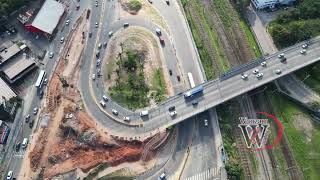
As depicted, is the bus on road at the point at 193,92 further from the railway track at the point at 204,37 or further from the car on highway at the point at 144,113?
the car on highway at the point at 144,113

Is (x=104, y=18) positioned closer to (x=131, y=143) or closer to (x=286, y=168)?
(x=131, y=143)

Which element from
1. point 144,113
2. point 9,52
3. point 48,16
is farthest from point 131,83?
point 9,52

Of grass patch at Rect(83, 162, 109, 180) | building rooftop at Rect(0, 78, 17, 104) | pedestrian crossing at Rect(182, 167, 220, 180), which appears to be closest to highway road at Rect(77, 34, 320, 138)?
grass patch at Rect(83, 162, 109, 180)

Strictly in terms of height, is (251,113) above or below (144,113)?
below

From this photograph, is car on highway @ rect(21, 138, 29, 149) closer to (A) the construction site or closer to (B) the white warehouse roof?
(A) the construction site

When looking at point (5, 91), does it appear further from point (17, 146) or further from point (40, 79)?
point (17, 146)

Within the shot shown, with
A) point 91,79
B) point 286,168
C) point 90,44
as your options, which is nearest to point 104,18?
point 90,44
